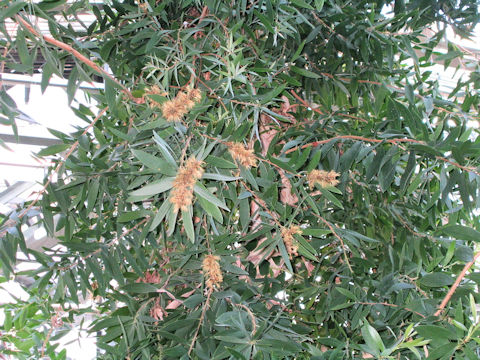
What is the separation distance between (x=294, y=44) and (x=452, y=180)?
1.55 feet

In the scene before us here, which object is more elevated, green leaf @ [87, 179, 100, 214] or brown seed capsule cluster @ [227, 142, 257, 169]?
brown seed capsule cluster @ [227, 142, 257, 169]

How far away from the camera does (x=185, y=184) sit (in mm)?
563

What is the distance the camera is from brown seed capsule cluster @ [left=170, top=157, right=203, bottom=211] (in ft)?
1.81

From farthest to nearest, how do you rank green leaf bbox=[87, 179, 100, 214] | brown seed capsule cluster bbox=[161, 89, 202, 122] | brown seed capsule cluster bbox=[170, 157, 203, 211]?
green leaf bbox=[87, 179, 100, 214] < brown seed capsule cluster bbox=[161, 89, 202, 122] < brown seed capsule cluster bbox=[170, 157, 203, 211]

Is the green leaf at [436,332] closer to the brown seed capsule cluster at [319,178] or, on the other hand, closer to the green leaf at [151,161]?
the brown seed capsule cluster at [319,178]

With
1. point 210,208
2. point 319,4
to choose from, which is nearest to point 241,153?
point 210,208

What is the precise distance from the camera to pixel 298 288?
3.30 feet

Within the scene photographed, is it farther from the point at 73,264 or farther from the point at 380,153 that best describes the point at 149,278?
the point at 380,153

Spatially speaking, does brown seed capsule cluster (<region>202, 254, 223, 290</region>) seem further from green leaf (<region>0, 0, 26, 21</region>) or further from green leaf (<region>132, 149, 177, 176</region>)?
green leaf (<region>0, 0, 26, 21</region>)

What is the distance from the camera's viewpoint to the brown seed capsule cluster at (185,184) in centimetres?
55

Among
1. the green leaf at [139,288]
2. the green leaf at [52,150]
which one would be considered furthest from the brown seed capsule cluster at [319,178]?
the green leaf at [52,150]

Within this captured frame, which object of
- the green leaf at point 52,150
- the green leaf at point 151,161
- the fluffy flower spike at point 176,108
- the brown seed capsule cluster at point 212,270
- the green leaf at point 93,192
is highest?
the fluffy flower spike at point 176,108

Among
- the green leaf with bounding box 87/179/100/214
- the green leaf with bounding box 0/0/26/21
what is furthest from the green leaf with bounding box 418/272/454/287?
the green leaf with bounding box 0/0/26/21

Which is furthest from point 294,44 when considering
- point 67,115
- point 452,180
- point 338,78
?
point 67,115
